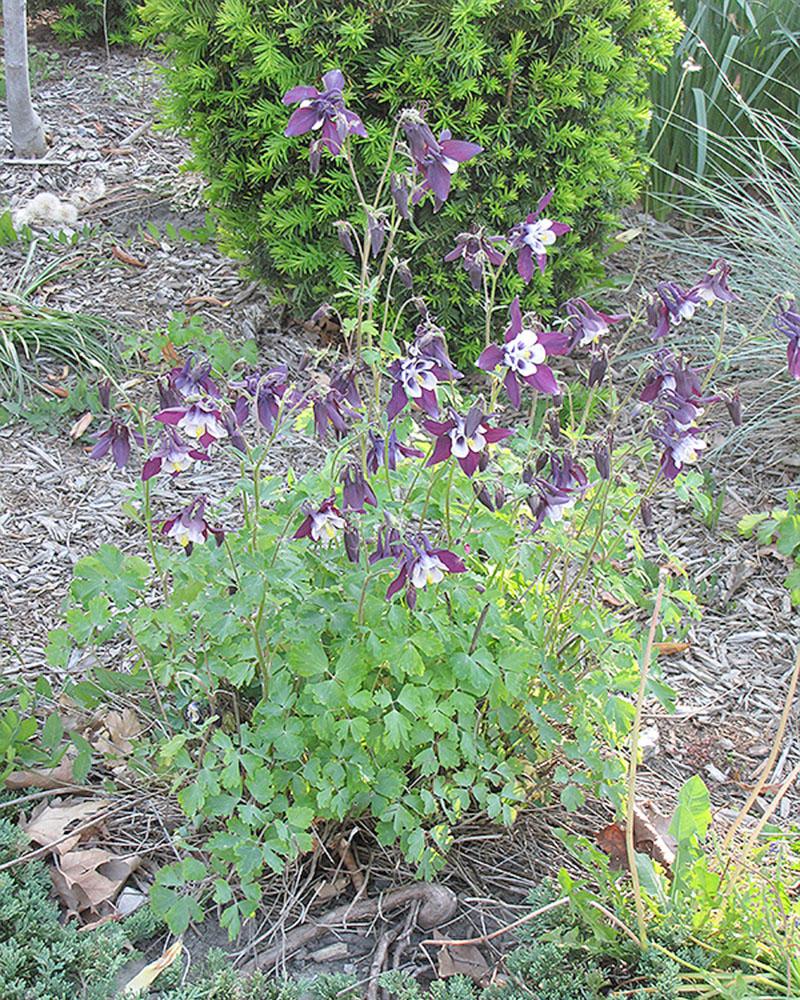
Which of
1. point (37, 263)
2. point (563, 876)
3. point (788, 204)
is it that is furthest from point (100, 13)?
point (563, 876)

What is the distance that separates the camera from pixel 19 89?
4.45 metres

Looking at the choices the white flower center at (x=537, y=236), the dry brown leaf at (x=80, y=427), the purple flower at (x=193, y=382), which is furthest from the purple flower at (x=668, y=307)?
the dry brown leaf at (x=80, y=427)

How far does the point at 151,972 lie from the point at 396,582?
0.89m

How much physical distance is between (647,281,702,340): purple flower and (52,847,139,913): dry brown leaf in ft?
4.95

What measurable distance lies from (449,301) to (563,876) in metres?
2.19

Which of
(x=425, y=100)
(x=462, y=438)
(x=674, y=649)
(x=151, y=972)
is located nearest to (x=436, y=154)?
(x=462, y=438)

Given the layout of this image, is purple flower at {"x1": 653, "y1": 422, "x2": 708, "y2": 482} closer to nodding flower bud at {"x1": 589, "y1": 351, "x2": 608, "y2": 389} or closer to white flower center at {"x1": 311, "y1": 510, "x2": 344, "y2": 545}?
nodding flower bud at {"x1": 589, "y1": 351, "x2": 608, "y2": 389}

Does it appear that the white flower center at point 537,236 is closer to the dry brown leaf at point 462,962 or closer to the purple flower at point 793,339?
the purple flower at point 793,339

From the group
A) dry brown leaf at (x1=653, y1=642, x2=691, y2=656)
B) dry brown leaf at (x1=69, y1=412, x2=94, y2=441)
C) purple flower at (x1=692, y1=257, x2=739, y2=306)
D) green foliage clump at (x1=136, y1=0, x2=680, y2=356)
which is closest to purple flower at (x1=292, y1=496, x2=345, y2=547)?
purple flower at (x1=692, y1=257, x2=739, y2=306)

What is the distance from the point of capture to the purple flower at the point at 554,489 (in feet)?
5.82

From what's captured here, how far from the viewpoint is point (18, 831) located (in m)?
2.14

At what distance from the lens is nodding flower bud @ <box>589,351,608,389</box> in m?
1.81

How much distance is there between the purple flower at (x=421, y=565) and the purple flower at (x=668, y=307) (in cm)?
57

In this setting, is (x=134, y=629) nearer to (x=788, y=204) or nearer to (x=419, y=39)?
(x=419, y=39)
